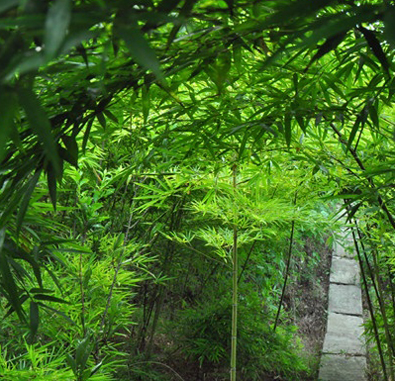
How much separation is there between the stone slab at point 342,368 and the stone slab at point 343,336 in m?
0.09

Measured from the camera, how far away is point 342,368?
138 inches

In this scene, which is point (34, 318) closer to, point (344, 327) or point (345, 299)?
point (344, 327)

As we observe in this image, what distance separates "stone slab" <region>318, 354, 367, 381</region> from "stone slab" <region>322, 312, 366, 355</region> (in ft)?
0.30

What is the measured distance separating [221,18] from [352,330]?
382cm

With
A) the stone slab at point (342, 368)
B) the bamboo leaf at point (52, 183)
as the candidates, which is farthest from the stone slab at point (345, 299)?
the bamboo leaf at point (52, 183)

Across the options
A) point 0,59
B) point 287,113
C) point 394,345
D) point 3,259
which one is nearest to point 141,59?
point 0,59

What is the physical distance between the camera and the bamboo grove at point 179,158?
53 cm

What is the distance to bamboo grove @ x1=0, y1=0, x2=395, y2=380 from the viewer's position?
0.53m

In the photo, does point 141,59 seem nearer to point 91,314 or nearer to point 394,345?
point 91,314

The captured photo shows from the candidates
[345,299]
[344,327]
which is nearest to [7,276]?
[344,327]

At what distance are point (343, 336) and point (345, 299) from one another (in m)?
0.63

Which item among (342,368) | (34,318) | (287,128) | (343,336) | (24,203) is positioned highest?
(287,128)

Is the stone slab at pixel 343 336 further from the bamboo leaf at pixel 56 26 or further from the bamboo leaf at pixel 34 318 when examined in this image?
the bamboo leaf at pixel 56 26

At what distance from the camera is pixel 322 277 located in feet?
17.1
